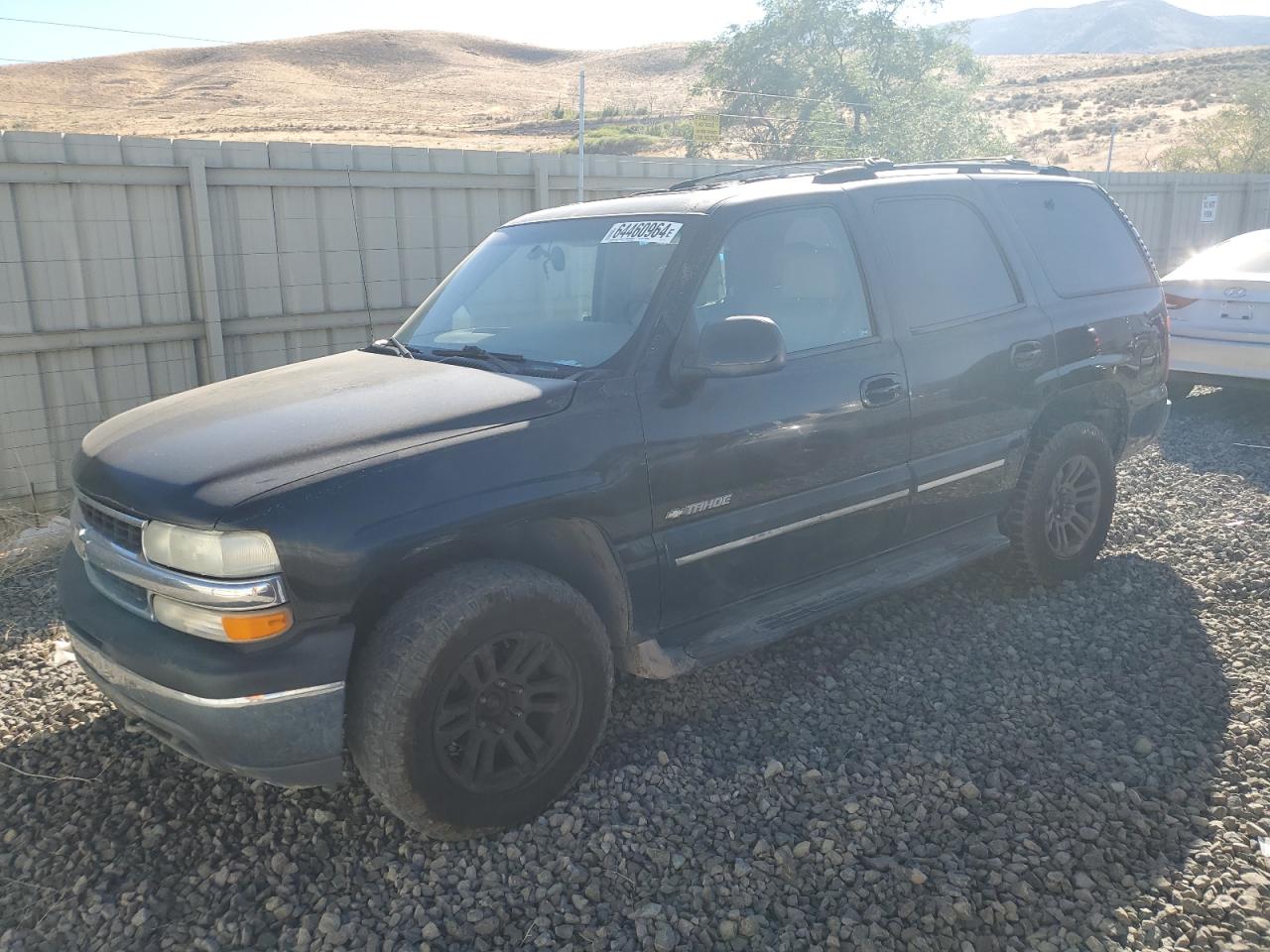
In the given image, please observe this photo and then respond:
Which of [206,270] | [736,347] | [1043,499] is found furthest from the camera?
[206,270]

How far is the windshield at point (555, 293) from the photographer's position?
12.1 ft

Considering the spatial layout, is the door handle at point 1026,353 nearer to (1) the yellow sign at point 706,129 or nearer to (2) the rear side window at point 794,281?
(2) the rear side window at point 794,281

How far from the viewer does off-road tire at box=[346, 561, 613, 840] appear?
288 centimetres

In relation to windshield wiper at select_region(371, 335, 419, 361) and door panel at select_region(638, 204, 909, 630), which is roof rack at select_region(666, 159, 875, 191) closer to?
door panel at select_region(638, 204, 909, 630)

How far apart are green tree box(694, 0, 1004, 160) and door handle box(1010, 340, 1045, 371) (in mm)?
13975

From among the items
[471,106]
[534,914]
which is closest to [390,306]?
[534,914]

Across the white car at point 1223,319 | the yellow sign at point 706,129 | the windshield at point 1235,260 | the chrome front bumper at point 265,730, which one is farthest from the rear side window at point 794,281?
the yellow sign at point 706,129

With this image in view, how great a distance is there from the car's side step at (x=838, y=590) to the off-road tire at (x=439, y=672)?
2.00 feet

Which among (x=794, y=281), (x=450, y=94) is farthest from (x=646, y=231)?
(x=450, y=94)

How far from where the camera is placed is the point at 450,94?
54438 millimetres

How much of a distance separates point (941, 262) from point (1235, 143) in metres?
26.6

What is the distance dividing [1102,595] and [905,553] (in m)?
1.27

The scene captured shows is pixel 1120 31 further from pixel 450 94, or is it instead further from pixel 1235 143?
pixel 1235 143

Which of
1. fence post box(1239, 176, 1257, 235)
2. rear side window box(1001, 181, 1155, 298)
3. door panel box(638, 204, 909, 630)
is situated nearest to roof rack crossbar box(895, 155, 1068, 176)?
rear side window box(1001, 181, 1155, 298)
